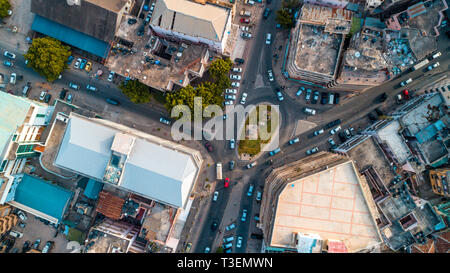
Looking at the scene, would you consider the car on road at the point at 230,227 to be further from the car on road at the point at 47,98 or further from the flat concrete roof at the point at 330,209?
the car on road at the point at 47,98

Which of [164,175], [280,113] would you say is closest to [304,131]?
A: [280,113]

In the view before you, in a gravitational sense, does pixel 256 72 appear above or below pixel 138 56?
above

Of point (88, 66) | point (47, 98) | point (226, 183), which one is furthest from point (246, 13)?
point (47, 98)

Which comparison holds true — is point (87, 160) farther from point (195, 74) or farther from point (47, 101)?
point (195, 74)

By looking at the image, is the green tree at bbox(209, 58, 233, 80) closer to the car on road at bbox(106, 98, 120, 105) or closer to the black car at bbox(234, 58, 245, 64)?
the black car at bbox(234, 58, 245, 64)

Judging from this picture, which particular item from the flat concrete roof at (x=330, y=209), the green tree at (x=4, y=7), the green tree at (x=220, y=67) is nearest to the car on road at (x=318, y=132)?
the flat concrete roof at (x=330, y=209)

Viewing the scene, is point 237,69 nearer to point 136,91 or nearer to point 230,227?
point 136,91
